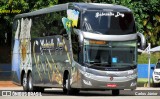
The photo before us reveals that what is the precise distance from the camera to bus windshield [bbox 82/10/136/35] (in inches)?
974

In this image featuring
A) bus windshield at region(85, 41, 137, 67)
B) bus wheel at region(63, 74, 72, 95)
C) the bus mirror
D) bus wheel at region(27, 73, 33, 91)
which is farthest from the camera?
bus wheel at region(27, 73, 33, 91)

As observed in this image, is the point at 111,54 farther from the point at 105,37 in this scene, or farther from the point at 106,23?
the point at 106,23

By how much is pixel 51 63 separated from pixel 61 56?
1634mm

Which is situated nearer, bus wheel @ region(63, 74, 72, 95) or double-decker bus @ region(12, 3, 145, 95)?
double-decker bus @ region(12, 3, 145, 95)

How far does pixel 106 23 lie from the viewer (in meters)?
24.9

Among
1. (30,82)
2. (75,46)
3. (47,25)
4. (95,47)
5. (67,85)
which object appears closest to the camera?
(95,47)

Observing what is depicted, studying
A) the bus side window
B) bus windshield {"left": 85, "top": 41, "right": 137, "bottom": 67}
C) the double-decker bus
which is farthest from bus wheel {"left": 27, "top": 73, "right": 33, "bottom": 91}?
bus windshield {"left": 85, "top": 41, "right": 137, "bottom": 67}

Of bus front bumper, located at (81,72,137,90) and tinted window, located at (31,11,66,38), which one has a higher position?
tinted window, located at (31,11,66,38)

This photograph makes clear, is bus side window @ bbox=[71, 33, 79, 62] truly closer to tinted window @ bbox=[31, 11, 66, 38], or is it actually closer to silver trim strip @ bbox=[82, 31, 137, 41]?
silver trim strip @ bbox=[82, 31, 137, 41]

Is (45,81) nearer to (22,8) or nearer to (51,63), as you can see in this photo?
(51,63)

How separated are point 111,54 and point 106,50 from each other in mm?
263

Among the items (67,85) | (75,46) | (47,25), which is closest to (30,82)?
(47,25)

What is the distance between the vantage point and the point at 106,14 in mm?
25016

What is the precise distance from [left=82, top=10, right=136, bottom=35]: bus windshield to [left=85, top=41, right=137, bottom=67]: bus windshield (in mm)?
532
